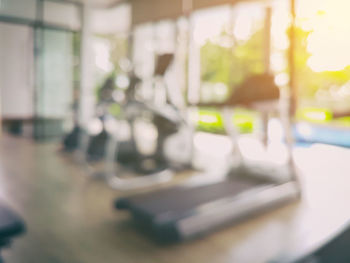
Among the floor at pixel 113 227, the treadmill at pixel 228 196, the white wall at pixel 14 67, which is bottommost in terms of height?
the floor at pixel 113 227

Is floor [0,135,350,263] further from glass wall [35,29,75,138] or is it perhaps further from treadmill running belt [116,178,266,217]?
glass wall [35,29,75,138]

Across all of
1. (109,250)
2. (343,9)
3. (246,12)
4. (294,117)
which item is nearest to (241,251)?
(109,250)

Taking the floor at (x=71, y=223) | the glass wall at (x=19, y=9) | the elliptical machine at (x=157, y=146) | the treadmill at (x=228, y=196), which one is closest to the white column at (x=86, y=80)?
the elliptical machine at (x=157, y=146)

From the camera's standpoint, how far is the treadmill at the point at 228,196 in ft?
7.06

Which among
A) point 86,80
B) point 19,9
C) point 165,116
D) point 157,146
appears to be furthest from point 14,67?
point 86,80

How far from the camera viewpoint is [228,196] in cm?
257

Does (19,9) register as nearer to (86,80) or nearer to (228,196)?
(228,196)

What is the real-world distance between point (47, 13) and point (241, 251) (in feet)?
5.42

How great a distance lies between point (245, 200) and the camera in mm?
2553

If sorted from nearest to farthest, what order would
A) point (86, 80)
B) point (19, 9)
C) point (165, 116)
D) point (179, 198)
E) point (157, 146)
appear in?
1. point (19, 9)
2. point (179, 198)
3. point (165, 116)
4. point (157, 146)
5. point (86, 80)

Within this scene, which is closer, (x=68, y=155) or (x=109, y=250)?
(x=109, y=250)

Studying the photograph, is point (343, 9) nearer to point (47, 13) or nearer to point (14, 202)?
point (47, 13)

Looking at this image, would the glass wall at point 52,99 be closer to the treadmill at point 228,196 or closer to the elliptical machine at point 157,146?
the elliptical machine at point 157,146

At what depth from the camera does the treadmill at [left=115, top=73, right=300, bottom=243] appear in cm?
215
